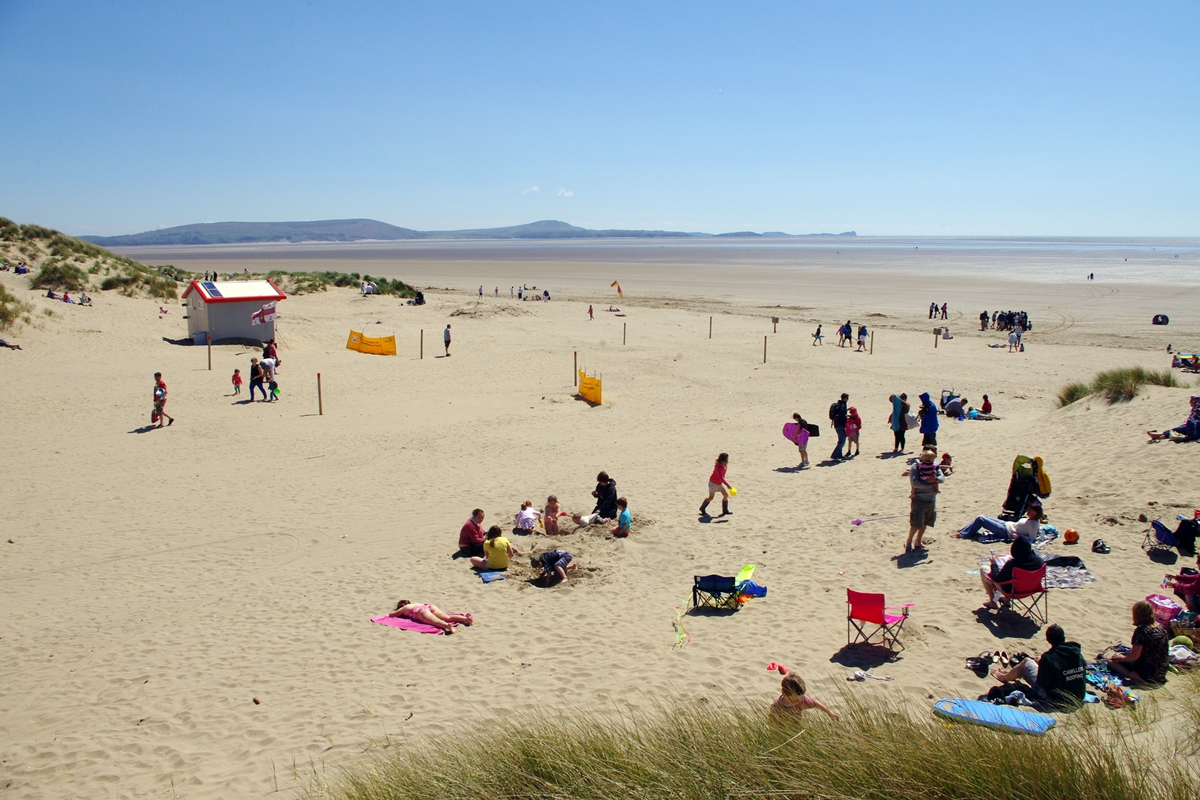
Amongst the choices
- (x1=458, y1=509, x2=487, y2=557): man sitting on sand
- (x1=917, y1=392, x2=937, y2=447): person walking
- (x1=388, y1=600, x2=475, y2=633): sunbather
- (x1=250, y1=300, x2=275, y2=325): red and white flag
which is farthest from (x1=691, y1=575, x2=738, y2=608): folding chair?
(x1=250, y1=300, x2=275, y2=325): red and white flag

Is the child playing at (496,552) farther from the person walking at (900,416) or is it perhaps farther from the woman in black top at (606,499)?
the person walking at (900,416)

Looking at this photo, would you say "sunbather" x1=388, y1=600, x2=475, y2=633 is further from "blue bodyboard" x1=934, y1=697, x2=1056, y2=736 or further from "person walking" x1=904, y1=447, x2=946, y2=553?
"person walking" x1=904, y1=447, x2=946, y2=553

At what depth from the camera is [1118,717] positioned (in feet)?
17.7

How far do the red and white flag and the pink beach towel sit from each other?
22.6 metres

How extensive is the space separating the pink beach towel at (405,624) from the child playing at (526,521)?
9.82ft

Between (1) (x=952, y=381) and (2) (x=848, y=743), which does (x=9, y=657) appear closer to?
(2) (x=848, y=743)

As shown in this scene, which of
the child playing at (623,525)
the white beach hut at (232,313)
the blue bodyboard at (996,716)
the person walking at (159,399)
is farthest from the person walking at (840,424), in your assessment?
the white beach hut at (232,313)

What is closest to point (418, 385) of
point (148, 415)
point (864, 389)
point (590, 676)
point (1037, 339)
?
point (148, 415)

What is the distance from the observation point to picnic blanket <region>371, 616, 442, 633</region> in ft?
26.4

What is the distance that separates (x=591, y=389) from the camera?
20.4 metres

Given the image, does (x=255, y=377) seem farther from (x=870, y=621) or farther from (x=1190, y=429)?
(x=1190, y=429)

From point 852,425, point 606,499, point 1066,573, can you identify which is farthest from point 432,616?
point 852,425

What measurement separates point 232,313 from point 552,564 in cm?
2315

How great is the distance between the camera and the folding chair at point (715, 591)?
829cm
